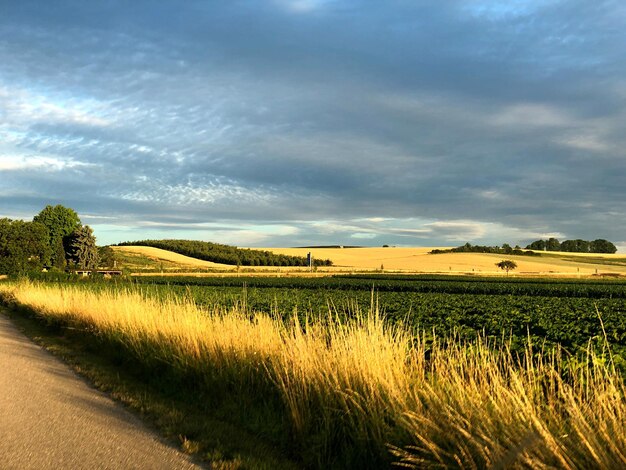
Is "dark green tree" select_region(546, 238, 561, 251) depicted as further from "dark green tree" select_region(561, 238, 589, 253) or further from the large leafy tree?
the large leafy tree

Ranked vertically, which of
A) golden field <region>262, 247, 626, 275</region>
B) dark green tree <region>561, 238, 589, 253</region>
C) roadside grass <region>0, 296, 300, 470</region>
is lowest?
roadside grass <region>0, 296, 300, 470</region>

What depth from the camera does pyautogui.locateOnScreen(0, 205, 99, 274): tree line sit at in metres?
59.8

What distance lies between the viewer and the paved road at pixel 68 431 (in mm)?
5926

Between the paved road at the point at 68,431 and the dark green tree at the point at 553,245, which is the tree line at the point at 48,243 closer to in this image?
the paved road at the point at 68,431

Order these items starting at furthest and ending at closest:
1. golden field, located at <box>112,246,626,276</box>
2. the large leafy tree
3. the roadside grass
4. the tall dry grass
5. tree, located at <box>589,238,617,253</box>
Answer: tree, located at <box>589,238,617,253</box>, golden field, located at <box>112,246,626,276</box>, the large leafy tree, the roadside grass, the tall dry grass

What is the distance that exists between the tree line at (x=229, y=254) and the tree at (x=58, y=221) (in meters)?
30.4

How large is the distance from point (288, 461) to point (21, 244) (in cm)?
6345

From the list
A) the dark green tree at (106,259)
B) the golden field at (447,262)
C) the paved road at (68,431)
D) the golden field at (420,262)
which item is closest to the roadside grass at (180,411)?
the paved road at (68,431)

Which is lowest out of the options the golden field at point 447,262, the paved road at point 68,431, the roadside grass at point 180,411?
the roadside grass at point 180,411

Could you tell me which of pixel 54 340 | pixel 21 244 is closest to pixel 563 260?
pixel 21 244

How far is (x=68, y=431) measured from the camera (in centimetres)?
697

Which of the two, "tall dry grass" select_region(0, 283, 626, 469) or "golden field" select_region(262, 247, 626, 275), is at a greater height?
"golden field" select_region(262, 247, 626, 275)

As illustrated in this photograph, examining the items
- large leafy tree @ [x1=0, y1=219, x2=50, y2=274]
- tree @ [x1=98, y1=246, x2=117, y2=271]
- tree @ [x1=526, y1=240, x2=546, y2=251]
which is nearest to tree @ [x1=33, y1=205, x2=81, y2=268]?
tree @ [x1=98, y1=246, x2=117, y2=271]

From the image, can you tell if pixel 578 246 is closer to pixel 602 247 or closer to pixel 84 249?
pixel 602 247
